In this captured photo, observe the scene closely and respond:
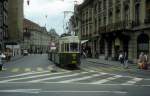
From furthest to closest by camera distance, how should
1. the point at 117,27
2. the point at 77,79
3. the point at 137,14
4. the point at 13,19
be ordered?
the point at 13,19, the point at 117,27, the point at 137,14, the point at 77,79

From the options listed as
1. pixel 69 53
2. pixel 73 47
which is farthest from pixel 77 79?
pixel 73 47

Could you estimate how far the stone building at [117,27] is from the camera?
4736 centimetres

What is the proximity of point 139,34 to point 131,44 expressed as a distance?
9.59 ft

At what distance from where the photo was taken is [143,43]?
1868 inches

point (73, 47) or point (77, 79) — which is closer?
point (77, 79)

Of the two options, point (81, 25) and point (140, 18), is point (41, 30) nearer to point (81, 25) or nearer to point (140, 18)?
point (81, 25)

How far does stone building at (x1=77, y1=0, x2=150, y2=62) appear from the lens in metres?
47.4

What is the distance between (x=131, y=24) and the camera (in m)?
50.2

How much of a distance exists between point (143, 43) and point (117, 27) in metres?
7.51

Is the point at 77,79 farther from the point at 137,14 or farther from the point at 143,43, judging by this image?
the point at 137,14

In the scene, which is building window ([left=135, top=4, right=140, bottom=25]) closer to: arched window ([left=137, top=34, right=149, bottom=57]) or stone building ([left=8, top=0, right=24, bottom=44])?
arched window ([left=137, top=34, right=149, bottom=57])

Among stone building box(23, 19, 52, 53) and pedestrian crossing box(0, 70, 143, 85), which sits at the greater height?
stone building box(23, 19, 52, 53)

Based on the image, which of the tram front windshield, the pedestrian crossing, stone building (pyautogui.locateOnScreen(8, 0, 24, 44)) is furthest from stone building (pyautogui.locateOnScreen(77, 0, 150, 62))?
stone building (pyautogui.locateOnScreen(8, 0, 24, 44))

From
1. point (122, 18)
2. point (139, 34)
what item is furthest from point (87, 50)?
point (139, 34)
